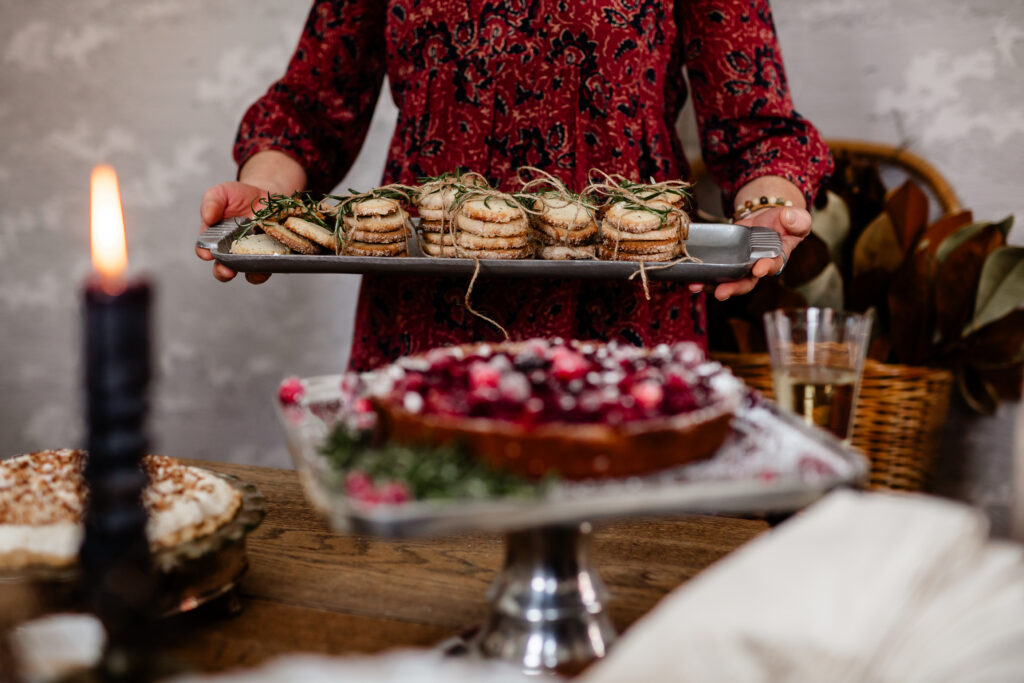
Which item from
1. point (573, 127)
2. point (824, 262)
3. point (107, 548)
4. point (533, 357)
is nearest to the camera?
point (107, 548)

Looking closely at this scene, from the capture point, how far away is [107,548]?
56 centimetres

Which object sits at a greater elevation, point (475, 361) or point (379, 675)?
point (475, 361)

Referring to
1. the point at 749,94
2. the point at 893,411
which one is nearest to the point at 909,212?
the point at 893,411

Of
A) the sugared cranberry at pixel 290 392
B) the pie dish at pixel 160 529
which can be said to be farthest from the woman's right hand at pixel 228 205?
the sugared cranberry at pixel 290 392

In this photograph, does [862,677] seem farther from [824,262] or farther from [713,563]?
[824,262]

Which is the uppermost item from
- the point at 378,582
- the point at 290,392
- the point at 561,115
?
the point at 561,115

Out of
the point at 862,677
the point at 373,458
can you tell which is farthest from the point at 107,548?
the point at 862,677

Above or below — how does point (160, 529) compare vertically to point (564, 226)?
below

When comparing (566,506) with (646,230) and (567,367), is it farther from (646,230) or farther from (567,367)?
(646,230)

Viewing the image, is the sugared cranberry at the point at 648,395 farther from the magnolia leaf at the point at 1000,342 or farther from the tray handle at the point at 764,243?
the magnolia leaf at the point at 1000,342

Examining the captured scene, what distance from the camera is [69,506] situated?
83 centimetres

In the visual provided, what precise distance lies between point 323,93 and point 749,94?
0.89 m

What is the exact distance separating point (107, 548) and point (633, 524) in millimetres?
739

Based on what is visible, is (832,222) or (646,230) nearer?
(646,230)
